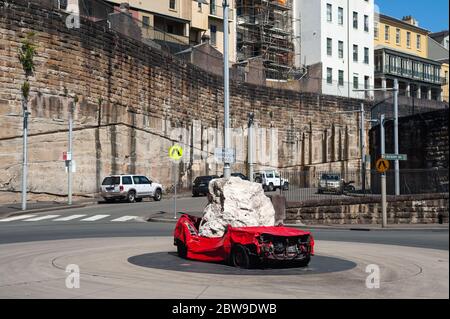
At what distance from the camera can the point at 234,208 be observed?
1378cm

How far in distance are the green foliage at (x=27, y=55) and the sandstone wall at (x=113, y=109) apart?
1.21ft

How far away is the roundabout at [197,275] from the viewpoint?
31.3 ft

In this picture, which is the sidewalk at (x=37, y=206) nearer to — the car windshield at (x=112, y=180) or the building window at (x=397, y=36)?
the car windshield at (x=112, y=180)

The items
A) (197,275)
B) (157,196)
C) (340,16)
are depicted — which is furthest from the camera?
(340,16)

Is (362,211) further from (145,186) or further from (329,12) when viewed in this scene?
(329,12)

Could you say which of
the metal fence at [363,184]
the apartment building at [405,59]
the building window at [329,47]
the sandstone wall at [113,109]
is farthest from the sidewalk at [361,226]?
the apartment building at [405,59]

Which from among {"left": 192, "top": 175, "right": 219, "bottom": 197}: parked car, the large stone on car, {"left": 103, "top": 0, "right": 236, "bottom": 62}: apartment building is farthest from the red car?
{"left": 103, "top": 0, "right": 236, "bottom": 62}: apartment building

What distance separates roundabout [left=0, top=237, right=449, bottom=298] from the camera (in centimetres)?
953

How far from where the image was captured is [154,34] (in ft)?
170

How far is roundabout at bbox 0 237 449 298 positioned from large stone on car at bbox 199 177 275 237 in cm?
95

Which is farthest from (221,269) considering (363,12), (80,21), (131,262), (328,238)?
(363,12)

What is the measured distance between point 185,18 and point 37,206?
36175 mm

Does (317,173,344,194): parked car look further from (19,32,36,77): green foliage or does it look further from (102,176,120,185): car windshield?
(19,32,36,77): green foliage

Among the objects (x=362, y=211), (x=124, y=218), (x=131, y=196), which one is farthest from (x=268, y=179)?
(x=124, y=218)
